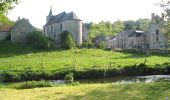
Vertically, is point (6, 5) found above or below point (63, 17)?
below

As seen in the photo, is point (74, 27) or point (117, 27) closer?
point (74, 27)

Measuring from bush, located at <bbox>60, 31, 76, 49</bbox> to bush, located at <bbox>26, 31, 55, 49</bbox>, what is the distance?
7.94 ft

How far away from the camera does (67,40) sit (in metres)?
72.9

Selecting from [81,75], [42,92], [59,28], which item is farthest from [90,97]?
[59,28]

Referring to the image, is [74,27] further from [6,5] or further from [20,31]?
[6,5]

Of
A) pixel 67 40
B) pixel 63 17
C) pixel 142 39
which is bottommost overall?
pixel 67 40

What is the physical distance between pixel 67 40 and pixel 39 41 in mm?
6544

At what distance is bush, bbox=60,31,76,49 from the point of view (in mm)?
71562

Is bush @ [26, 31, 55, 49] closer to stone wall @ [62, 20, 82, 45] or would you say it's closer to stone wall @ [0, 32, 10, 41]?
stone wall @ [0, 32, 10, 41]

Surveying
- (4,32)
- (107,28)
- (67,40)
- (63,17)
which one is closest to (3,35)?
(4,32)

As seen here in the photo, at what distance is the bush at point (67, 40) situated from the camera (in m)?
71.6

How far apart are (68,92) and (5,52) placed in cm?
4422

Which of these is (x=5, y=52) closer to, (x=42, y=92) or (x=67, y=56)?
(x=67, y=56)

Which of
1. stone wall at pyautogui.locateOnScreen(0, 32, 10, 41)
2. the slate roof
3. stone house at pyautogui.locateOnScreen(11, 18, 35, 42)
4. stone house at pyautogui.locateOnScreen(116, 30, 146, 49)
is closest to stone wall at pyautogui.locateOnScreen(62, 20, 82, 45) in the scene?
the slate roof
